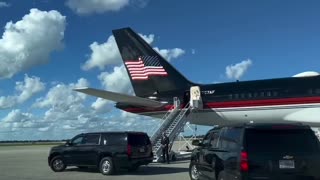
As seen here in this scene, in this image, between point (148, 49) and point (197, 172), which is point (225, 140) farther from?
point (148, 49)

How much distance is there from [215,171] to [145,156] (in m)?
9.00

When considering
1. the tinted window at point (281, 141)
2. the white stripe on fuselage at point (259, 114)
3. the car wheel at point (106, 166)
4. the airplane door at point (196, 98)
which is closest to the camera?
the tinted window at point (281, 141)

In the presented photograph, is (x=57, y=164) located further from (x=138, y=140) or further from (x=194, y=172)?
(x=194, y=172)

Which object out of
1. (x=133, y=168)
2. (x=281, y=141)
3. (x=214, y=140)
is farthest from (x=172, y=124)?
(x=281, y=141)

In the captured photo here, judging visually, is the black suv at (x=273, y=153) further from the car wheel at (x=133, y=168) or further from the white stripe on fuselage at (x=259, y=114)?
the white stripe on fuselage at (x=259, y=114)

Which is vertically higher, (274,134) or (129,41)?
(129,41)

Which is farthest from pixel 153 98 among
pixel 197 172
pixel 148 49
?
pixel 197 172

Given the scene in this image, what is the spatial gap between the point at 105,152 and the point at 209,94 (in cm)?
1289

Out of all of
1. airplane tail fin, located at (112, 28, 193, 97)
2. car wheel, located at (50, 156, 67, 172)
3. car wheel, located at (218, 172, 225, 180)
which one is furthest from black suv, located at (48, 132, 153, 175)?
airplane tail fin, located at (112, 28, 193, 97)

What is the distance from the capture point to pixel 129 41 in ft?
117

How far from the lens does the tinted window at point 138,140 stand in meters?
21.4

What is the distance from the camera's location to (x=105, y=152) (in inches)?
842

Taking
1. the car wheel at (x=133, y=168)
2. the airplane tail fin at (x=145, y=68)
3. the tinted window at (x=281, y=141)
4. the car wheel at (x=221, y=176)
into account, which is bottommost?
the car wheel at (x=221, y=176)

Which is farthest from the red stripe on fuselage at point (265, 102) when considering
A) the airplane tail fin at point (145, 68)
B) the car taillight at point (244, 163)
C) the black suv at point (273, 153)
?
the car taillight at point (244, 163)
